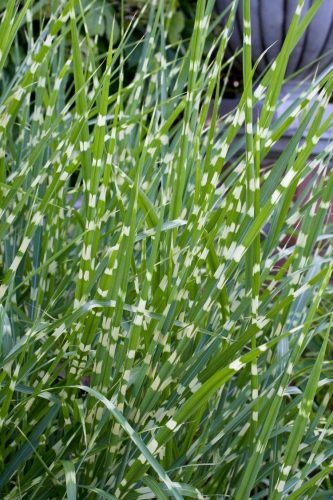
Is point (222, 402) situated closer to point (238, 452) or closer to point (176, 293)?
point (238, 452)

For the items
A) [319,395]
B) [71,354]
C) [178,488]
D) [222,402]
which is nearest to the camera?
[178,488]

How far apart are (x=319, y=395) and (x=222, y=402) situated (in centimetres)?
69

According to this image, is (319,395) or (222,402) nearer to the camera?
(222,402)

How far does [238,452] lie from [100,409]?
0.16 metres

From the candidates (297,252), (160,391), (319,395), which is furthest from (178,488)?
(319,395)

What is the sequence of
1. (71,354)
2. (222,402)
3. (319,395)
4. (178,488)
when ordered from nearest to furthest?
(178,488) → (71,354) → (222,402) → (319,395)

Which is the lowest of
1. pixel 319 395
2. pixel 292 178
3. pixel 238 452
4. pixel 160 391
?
pixel 319 395

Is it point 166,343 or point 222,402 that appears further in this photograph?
point 222,402

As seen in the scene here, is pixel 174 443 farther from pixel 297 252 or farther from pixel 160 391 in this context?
pixel 297 252

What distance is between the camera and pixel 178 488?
685mm

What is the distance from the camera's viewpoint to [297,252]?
0.91m

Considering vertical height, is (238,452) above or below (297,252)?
below

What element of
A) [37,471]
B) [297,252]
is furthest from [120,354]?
[297,252]

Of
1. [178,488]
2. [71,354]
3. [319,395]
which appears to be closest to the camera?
[178,488]
